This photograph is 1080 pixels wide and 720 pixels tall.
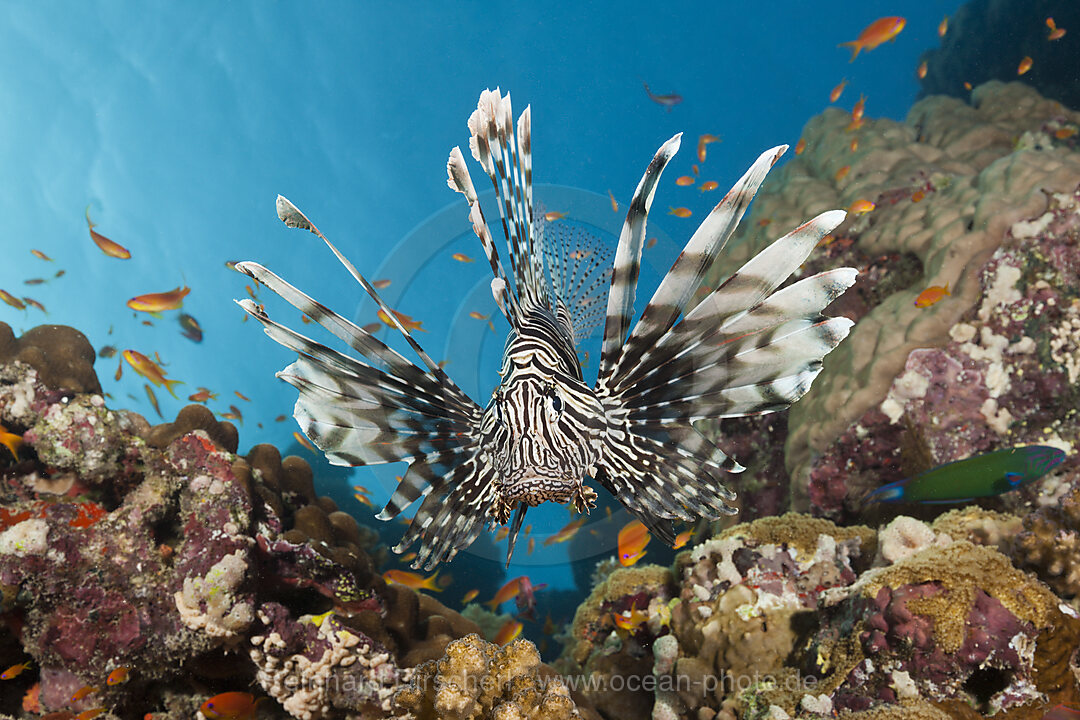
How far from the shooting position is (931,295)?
459 centimetres

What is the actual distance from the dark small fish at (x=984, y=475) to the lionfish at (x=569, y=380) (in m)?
2.25

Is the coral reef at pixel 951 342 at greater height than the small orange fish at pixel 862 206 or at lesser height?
lesser

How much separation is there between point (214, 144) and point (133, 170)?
2.81 m

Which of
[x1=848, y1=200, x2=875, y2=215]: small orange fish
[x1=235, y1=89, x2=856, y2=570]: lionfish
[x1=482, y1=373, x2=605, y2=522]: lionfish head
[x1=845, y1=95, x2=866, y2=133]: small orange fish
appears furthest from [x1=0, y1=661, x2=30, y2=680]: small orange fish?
[x1=845, y1=95, x2=866, y2=133]: small orange fish

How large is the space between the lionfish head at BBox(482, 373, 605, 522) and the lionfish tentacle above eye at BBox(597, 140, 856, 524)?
0.18 metres

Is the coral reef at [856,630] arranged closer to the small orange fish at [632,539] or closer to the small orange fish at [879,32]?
the small orange fish at [632,539]

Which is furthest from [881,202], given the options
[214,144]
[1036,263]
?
[214,144]

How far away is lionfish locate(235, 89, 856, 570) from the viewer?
1.74 m

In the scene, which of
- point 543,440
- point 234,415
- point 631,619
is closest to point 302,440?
point 234,415

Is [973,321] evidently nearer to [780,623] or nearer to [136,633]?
[780,623]

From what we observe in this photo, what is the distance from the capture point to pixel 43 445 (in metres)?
3.90

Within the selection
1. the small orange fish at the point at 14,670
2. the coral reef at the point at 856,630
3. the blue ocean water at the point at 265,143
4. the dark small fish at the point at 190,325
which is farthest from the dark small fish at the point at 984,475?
the blue ocean water at the point at 265,143

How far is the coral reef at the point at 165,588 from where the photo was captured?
317 centimetres

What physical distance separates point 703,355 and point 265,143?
57.1 feet
